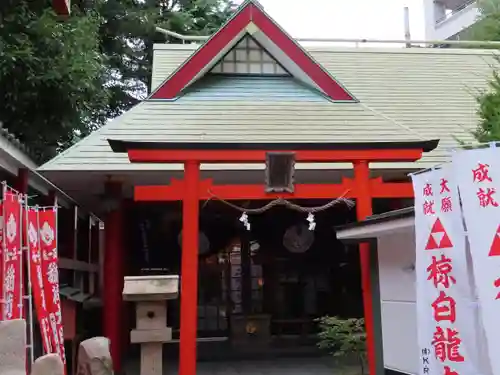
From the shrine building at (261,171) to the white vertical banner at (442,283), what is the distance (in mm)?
1742

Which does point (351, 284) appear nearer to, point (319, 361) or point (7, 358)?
point (319, 361)

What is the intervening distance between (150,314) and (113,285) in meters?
2.29

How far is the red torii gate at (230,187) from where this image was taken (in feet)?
24.7

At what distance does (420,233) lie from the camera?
17.1 ft

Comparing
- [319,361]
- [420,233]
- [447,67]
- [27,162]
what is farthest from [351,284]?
[420,233]

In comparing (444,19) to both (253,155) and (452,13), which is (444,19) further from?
(253,155)

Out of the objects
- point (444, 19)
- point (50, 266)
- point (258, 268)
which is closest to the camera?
point (50, 266)

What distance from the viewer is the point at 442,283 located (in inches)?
194

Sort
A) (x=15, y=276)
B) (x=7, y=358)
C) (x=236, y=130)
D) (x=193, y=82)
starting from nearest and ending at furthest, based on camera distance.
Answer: (x=7, y=358) < (x=15, y=276) < (x=236, y=130) < (x=193, y=82)

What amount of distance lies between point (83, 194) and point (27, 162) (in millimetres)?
3834

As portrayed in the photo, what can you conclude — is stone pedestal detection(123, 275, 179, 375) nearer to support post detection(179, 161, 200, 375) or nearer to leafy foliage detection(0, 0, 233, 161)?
support post detection(179, 161, 200, 375)

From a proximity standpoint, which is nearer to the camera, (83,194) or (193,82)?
(193,82)

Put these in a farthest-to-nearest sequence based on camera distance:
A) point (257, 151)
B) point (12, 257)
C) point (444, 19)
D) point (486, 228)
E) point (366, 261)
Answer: point (444, 19) < point (257, 151) < point (366, 261) < point (12, 257) < point (486, 228)

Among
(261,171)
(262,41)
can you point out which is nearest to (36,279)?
(261,171)
